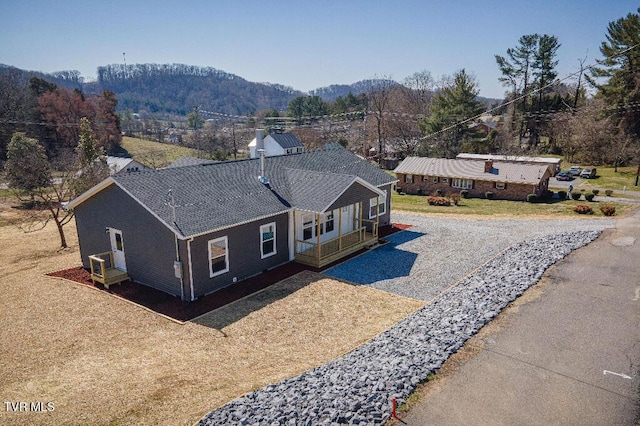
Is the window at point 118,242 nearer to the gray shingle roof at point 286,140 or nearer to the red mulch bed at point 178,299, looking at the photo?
the red mulch bed at point 178,299

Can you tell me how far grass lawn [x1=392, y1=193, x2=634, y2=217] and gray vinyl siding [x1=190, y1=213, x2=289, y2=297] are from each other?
15809mm

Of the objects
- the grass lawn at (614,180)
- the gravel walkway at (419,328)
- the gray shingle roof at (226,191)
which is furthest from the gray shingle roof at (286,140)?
the grass lawn at (614,180)

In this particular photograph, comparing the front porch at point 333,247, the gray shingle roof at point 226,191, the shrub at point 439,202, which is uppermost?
the gray shingle roof at point 226,191

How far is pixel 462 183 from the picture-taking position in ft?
127

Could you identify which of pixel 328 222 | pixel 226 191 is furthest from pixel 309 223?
pixel 226 191

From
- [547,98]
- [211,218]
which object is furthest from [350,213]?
[547,98]

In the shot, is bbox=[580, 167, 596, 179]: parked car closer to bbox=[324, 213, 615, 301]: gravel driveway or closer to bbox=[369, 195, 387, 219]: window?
bbox=[324, 213, 615, 301]: gravel driveway

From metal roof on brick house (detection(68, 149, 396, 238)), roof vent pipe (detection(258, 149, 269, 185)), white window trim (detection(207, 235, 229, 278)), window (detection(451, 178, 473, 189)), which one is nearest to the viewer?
metal roof on brick house (detection(68, 149, 396, 238))

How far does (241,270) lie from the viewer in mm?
16562

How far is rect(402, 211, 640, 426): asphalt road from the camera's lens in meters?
7.94

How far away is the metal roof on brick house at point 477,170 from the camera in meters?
35.3

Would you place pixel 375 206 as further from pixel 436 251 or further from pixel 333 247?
pixel 333 247

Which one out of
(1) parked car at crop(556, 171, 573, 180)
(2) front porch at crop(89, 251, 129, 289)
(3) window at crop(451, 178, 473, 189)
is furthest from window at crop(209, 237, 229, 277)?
(1) parked car at crop(556, 171, 573, 180)

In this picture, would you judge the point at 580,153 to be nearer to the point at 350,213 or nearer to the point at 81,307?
the point at 350,213
